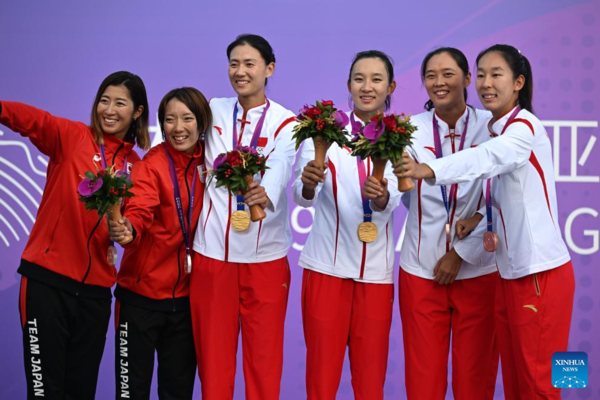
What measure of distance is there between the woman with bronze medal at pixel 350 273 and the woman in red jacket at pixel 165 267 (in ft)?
1.80

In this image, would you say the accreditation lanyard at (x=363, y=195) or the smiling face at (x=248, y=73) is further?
the smiling face at (x=248, y=73)

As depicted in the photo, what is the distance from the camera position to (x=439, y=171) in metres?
2.79

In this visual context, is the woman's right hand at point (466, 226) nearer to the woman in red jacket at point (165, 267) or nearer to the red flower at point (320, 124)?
the red flower at point (320, 124)

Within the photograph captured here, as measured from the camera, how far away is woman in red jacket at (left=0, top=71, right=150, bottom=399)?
3.01 metres

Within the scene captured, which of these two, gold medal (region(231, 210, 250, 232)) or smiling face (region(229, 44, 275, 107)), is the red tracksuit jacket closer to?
gold medal (region(231, 210, 250, 232))

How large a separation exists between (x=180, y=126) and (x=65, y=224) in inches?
27.3

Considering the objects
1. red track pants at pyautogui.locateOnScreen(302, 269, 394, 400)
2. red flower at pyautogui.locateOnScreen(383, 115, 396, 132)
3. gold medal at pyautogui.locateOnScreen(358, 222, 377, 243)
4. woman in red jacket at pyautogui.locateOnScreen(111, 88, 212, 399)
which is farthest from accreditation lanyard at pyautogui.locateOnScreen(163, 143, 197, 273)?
red flower at pyautogui.locateOnScreen(383, 115, 396, 132)

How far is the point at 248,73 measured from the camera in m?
3.34

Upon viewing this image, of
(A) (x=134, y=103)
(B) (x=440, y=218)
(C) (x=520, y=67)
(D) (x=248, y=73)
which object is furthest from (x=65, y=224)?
(C) (x=520, y=67)

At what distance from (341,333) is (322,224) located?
0.53 m

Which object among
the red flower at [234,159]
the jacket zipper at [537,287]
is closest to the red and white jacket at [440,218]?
the jacket zipper at [537,287]

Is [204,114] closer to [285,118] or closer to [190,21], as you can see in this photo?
[285,118]

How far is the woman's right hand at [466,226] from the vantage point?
3.14 m

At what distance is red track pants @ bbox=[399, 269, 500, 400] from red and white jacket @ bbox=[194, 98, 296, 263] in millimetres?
709
